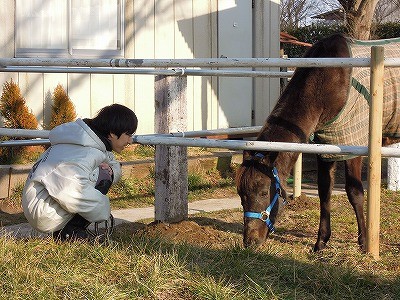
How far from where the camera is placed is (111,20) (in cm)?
877

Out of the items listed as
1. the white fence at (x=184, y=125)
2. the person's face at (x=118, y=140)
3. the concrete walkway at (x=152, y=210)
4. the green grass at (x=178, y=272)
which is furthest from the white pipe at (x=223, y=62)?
the concrete walkway at (x=152, y=210)

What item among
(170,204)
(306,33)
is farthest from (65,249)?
(306,33)

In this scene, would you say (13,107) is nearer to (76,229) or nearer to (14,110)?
(14,110)

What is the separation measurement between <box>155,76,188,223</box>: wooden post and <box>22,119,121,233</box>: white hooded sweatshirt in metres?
1.37

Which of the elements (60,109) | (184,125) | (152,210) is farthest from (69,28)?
(184,125)

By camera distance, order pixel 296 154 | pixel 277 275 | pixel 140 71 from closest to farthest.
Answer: pixel 277 275
pixel 296 154
pixel 140 71

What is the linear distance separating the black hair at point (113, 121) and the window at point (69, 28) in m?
4.05

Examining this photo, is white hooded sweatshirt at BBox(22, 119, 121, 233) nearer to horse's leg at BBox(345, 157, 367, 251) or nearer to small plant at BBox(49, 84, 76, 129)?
horse's leg at BBox(345, 157, 367, 251)

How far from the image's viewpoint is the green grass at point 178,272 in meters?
3.16

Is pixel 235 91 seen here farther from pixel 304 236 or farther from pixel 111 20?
pixel 304 236

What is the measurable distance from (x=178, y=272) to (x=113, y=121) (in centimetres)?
122

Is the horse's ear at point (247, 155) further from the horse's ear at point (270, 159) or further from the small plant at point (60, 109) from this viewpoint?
the small plant at point (60, 109)

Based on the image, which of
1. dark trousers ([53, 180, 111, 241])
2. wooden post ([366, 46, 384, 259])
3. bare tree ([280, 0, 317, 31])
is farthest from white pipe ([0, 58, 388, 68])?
bare tree ([280, 0, 317, 31])

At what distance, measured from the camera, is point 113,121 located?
167 inches
